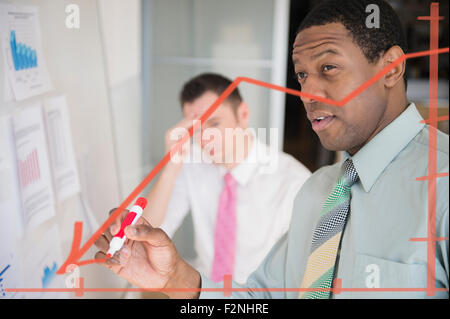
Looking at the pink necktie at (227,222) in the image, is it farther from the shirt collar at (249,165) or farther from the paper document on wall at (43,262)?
the paper document on wall at (43,262)

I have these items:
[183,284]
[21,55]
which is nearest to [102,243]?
[183,284]

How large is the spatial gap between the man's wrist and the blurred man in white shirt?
12 cm

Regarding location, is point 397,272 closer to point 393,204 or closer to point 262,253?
point 393,204

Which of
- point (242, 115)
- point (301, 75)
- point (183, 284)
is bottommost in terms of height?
point (183, 284)

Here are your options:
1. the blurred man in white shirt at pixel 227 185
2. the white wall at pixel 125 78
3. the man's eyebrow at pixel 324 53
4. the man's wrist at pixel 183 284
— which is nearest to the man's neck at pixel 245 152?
the blurred man in white shirt at pixel 227 185

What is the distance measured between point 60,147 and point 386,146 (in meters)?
0.48

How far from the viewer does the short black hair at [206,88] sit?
0.92 meters

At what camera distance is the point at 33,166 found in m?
0.66

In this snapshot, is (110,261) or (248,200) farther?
(248,200)

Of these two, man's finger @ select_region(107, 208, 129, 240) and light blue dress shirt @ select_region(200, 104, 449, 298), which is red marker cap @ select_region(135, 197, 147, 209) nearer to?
man's finger @ select_region(107, 208, 129, 240)

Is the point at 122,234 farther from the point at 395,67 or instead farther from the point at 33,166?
the point at 395,67

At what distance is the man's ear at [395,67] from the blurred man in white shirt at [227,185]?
29cm

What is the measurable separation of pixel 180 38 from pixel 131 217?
824 mm

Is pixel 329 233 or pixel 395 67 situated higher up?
pixel 395 67
